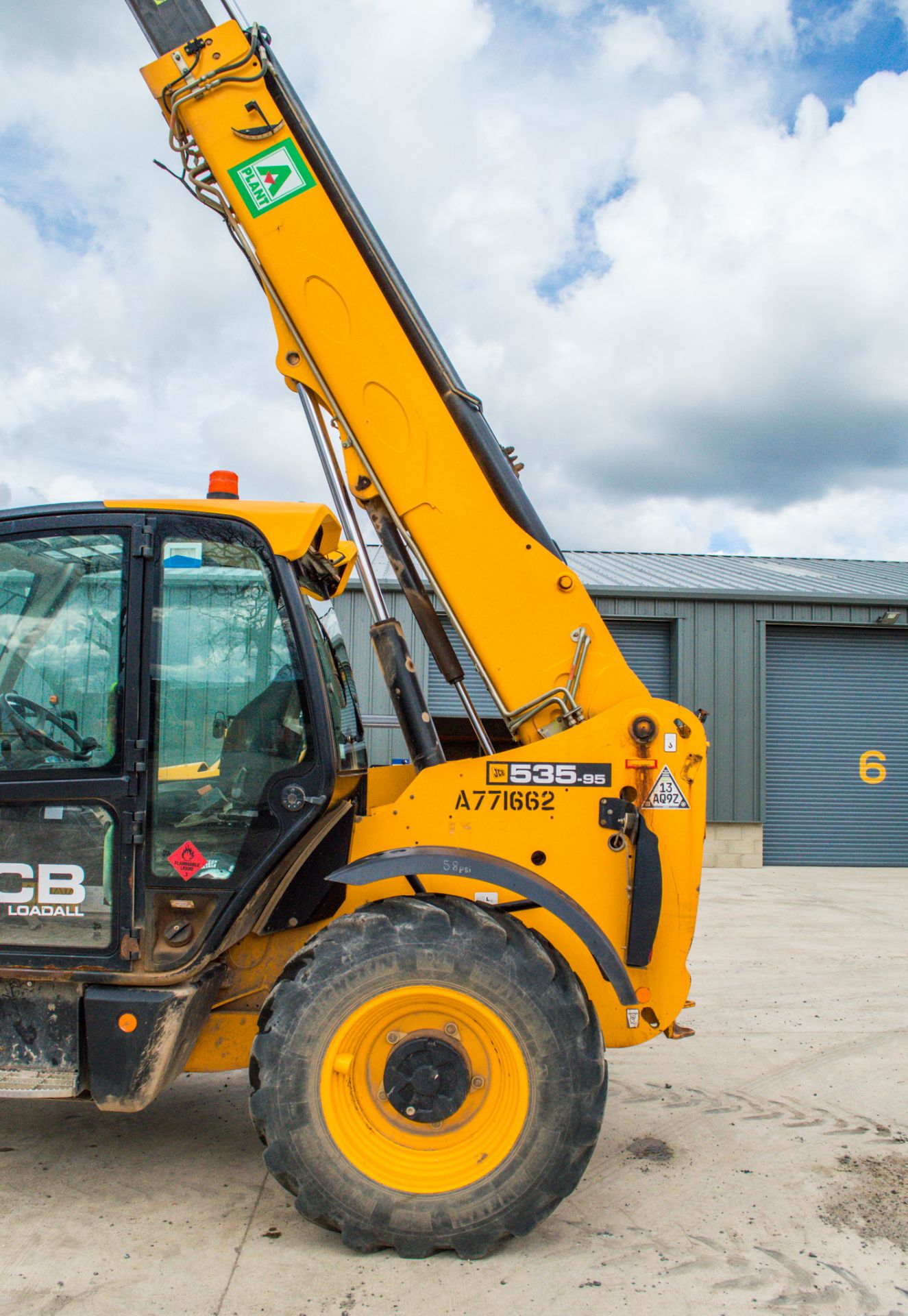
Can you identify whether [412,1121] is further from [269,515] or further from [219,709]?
[269,515]

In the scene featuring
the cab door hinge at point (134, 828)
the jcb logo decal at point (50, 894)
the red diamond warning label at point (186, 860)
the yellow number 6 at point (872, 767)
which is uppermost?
the cab door hinge at point (134, 828)

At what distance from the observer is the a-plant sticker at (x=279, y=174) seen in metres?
3.82

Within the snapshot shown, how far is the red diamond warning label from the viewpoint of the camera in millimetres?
3344

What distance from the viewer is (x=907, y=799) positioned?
47.6 feet

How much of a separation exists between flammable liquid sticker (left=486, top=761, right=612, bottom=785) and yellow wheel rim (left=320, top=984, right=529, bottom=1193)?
2.58 ft

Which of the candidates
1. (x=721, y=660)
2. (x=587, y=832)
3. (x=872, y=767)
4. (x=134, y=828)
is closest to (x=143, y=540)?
(x=134, y=828)

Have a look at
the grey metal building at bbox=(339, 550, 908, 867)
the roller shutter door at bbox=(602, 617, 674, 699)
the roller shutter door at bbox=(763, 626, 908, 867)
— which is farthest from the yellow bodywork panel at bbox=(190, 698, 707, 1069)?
the roller shutter door at bbox=(763, 626, 908, 867)

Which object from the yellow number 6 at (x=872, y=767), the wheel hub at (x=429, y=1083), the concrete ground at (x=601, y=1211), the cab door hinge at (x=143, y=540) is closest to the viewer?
the concrete ground at (x=601, y=1211)

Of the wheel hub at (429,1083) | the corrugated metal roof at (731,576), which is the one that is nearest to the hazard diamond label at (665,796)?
the wheel hub at (429,1083)

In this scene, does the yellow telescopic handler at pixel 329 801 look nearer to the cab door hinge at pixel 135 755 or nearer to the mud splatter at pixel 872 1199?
the cab door hinge at pixel 135 755

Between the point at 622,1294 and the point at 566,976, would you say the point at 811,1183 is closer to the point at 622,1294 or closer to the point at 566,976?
the point at 622,1294

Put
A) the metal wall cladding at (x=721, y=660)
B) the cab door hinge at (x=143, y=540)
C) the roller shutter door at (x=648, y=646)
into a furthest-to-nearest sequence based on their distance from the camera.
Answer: the roller shutter door at (x=648, y=646) < the metal wall cladding at (x=721, y=660) < the cab door hinge at (x=143, y=540)

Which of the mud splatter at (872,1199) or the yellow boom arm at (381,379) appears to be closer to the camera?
the mud splatter at (872,1199)

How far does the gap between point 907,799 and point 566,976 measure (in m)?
13.2
